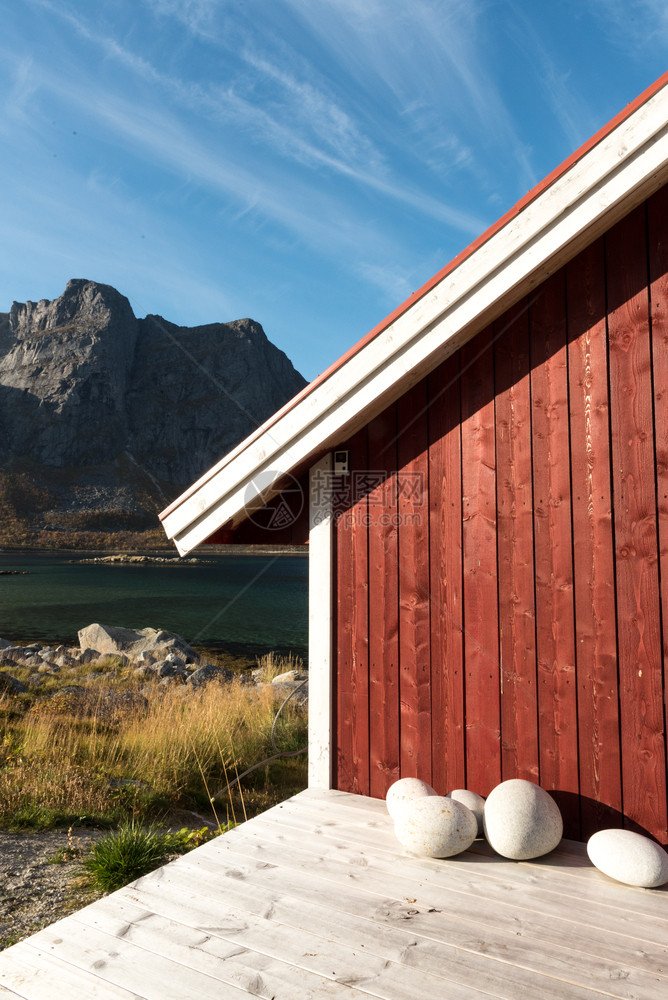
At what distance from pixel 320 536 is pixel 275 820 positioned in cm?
163

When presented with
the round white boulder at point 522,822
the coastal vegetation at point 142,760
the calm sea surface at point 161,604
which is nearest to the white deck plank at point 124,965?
the round white boulder at point 522,822

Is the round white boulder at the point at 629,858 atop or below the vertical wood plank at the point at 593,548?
below

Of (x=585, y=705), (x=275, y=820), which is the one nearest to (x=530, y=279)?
(x=585, y=705)

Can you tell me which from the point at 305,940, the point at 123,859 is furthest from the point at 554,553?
the point at 123,859

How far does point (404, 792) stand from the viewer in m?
3.22

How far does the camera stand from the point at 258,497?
3.77 metres

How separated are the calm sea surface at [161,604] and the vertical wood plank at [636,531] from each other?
1939 cm

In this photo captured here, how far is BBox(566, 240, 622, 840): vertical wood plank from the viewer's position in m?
3.05

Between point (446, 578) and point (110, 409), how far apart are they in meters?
122

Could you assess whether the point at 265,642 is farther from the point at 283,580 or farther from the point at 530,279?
the point at 283,580

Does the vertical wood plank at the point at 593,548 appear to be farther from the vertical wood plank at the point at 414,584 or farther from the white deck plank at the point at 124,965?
the white deck plank at the point at 124,965

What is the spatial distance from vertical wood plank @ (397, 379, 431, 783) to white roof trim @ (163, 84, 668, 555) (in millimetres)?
221

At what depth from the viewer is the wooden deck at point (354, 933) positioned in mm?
2092

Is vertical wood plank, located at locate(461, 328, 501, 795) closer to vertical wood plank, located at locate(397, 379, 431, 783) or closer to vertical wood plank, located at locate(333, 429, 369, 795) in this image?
vertical wood plank, located at locate(397, 379, 431, 783)
